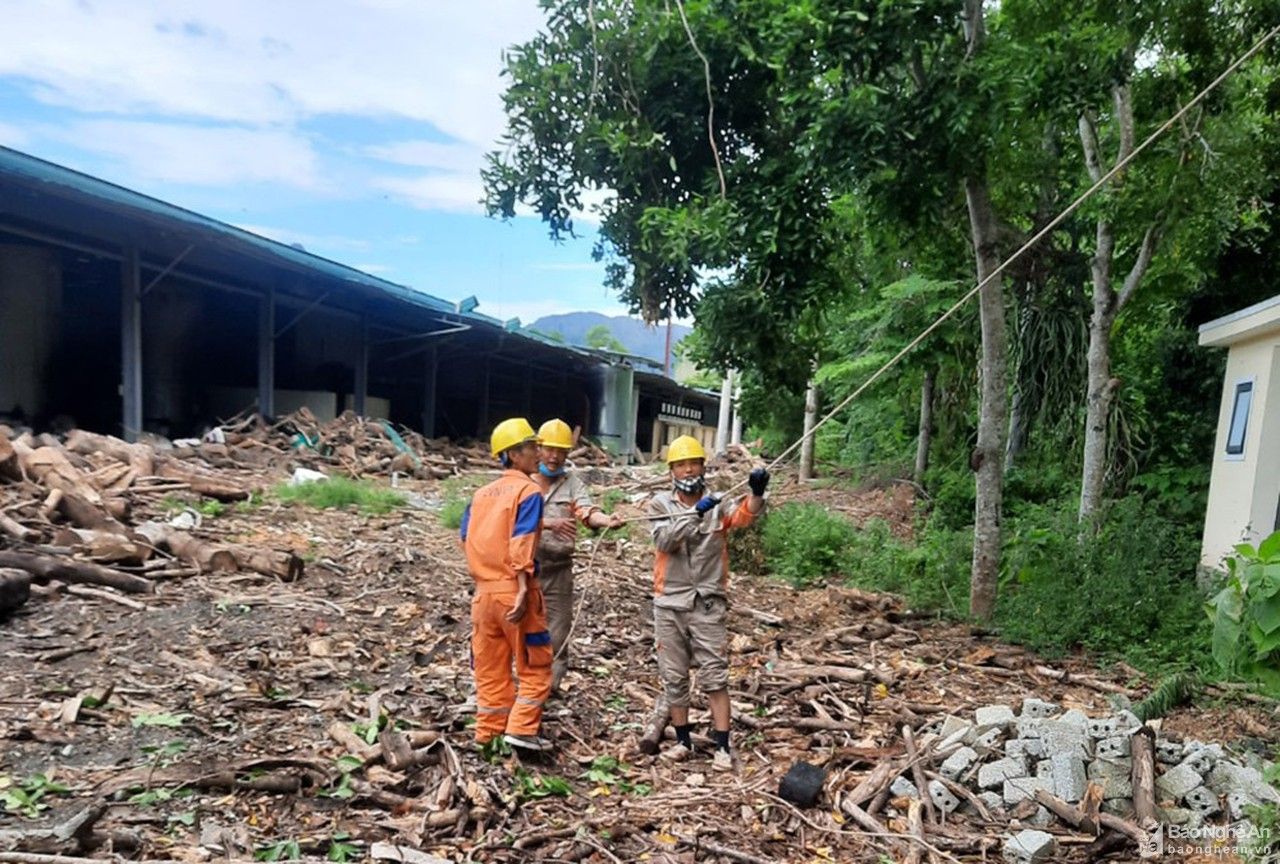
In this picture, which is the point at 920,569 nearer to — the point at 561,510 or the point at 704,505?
the point at 704,505

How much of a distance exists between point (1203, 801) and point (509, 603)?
357 cm

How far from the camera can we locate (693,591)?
4418 mm

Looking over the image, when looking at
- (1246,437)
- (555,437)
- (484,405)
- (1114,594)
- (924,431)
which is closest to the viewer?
(555,437)

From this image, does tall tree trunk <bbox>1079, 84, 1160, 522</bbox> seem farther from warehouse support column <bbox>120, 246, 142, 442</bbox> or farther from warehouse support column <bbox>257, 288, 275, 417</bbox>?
warehouse support column <bbox>257, 288, 275, 417</bbox>

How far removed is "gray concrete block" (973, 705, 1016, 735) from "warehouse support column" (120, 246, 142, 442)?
12.4 metres

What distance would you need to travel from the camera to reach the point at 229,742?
394 cm

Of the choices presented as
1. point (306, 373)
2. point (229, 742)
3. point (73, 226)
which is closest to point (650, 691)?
point (229, 742)

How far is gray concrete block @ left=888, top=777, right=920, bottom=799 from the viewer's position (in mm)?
3935

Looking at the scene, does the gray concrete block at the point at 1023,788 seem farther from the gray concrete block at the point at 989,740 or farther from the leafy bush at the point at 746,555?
the leafy bush at the point at 746,555

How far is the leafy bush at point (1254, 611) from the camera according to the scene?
9.38ft

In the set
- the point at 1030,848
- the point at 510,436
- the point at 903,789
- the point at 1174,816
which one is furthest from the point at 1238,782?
the point at 510,436

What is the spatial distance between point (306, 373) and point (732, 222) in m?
14.6

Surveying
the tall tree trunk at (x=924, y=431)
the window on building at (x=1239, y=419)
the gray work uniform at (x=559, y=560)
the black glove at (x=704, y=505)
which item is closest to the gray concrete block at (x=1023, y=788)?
the black glove at (x=704, y=505)

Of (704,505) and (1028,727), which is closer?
(1028,727)
